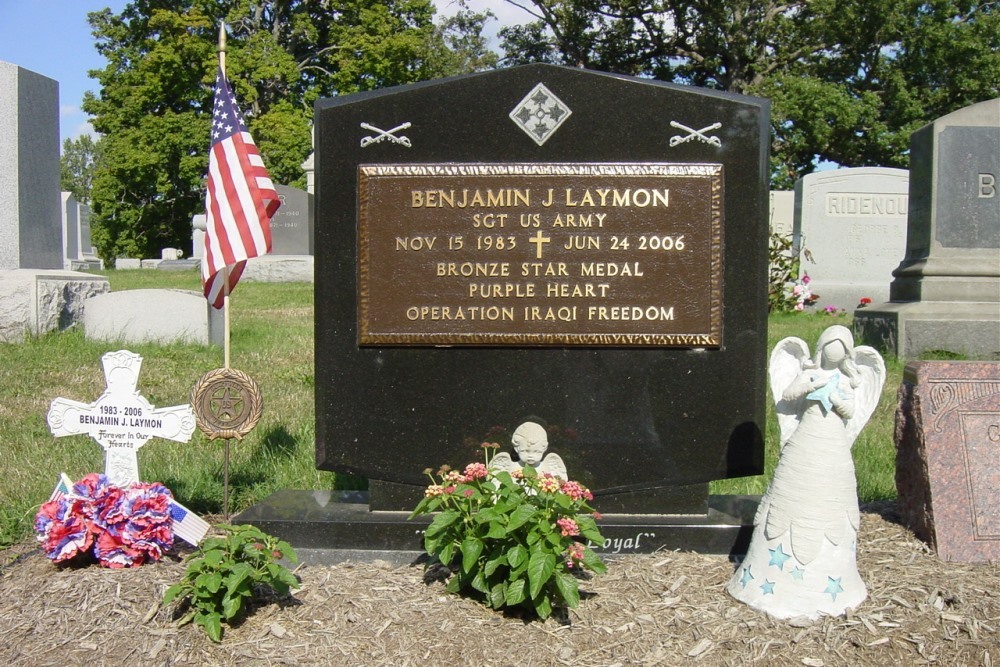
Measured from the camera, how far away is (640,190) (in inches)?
168

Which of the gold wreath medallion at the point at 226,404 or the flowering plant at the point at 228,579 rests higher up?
the gold wreath medallion at the point at 226,404

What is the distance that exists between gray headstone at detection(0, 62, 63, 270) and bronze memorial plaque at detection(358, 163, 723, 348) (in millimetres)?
6242

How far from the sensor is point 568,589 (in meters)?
3.41

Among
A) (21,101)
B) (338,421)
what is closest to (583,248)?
(338,421)

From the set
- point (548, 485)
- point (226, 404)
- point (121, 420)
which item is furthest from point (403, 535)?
point (121, 420)

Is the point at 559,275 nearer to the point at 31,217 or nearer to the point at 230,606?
the point at 230,606

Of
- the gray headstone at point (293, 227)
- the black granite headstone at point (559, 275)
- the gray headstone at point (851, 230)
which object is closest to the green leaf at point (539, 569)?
the black granite headstone at point (559, 275)

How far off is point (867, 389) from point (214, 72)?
3132cm

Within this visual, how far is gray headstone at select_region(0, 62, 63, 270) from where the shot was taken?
894 centimetres

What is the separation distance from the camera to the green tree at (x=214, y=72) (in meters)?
32.2

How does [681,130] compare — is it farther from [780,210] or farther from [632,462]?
[780,210]

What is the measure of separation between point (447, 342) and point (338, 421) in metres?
0.65

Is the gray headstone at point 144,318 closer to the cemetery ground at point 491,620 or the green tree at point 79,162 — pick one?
the cemetery ground at point 491,620

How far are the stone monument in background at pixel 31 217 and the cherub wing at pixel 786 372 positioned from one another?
7.26 metres
